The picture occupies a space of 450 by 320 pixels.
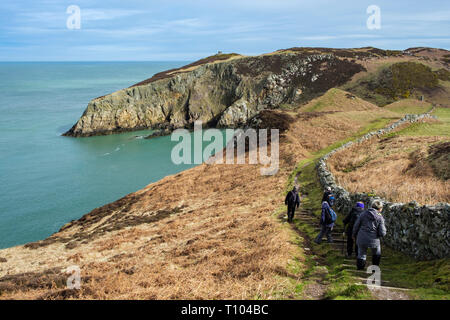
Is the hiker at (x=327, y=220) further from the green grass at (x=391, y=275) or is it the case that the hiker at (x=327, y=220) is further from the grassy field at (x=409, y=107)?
the grassy field at (x=409, y=107)

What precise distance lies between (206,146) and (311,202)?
58235 mm

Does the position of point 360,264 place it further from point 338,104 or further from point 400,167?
point 338,104

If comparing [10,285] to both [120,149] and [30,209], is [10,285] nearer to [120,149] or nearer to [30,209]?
[30,209]

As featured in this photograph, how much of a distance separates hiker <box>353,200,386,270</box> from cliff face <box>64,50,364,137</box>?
89.7 meters

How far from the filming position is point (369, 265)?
9945 mm

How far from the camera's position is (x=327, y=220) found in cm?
1252

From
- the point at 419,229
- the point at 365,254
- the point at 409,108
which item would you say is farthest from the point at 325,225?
the point at 409,108

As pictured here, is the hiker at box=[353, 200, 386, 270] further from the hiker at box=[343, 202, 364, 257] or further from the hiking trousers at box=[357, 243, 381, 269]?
the hiker at box=[343, 202, 364, 257]

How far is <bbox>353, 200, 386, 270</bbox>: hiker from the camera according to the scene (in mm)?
8844

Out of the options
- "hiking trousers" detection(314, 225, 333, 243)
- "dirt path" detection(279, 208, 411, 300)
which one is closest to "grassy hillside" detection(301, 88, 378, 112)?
"dirt path" detection(279, 208, 411, 300)

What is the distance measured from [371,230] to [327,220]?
3564 millimetres

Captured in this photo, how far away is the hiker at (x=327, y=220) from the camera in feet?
40.7

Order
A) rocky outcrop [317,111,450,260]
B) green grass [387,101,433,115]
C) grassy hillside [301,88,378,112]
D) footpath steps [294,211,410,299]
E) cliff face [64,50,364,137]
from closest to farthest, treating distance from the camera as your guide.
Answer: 1. footpath steps [294,211,410,299]
2. rocky outcrop [317,111,450,260]
3. green grass [387,101,433,115]
4. grassy hillside [301,88,378,112]
5. cliff face [64,50,364,137]
